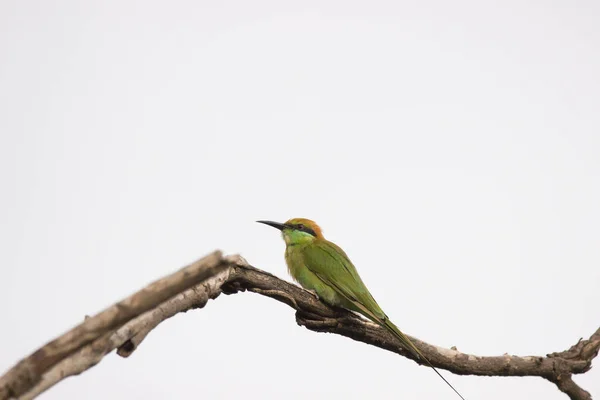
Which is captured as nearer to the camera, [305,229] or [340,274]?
[340,274]

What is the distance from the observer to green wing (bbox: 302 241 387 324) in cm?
418

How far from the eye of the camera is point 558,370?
13.4 feet

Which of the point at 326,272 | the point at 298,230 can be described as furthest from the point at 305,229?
the point at 326,272

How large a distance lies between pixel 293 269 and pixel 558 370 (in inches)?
71.1

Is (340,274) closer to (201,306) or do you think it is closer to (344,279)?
(344,279)

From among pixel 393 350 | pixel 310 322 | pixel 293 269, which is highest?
pixel 293 269

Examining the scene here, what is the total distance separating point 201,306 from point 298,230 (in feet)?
7.32

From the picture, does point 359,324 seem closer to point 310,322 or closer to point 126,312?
point 310,322

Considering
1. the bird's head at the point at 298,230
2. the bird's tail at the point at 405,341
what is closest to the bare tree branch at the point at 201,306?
the bird's tail at the point at 405,341

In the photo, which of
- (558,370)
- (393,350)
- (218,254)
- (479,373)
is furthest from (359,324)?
(218,254)

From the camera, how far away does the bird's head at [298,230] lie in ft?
17.2

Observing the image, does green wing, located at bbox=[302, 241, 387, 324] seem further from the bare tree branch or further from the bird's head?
the bird's head

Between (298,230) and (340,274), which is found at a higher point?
(298,230)

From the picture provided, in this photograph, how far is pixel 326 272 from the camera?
4562 millimetres
